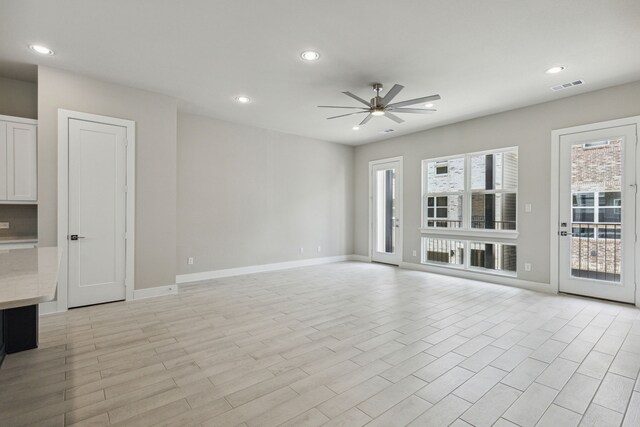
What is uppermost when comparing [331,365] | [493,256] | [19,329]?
[493,256]

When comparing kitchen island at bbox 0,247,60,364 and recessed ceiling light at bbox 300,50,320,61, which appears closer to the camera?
kitchen island at bbox 0,247,60,364

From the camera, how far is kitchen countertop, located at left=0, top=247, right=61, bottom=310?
1185 millimetres

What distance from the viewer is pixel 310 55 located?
3.46m

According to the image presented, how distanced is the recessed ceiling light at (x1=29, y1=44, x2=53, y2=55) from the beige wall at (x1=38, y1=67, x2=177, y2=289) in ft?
1.43

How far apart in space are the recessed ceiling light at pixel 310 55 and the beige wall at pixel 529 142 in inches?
151

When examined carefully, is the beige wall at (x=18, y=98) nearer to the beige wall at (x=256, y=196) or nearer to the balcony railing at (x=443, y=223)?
the beige wall at (x=256, y=196)

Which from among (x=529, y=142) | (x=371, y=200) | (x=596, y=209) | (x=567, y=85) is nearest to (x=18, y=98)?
(x=371, y=200)

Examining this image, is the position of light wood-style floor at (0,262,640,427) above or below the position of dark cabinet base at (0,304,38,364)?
below

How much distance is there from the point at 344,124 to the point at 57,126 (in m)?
4.50

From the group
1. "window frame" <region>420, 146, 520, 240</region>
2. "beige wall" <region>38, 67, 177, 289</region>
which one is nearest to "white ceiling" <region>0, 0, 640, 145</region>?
"beige wall" <region>38, 67, 177, 289</region>

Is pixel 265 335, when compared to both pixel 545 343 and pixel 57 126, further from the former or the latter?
pixel 57 126

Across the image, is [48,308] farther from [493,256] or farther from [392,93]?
[493,256]

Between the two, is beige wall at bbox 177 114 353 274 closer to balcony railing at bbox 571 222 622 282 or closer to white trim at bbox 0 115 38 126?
white trim at bbox 0 115 38 126

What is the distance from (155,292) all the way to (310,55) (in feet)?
13.0
